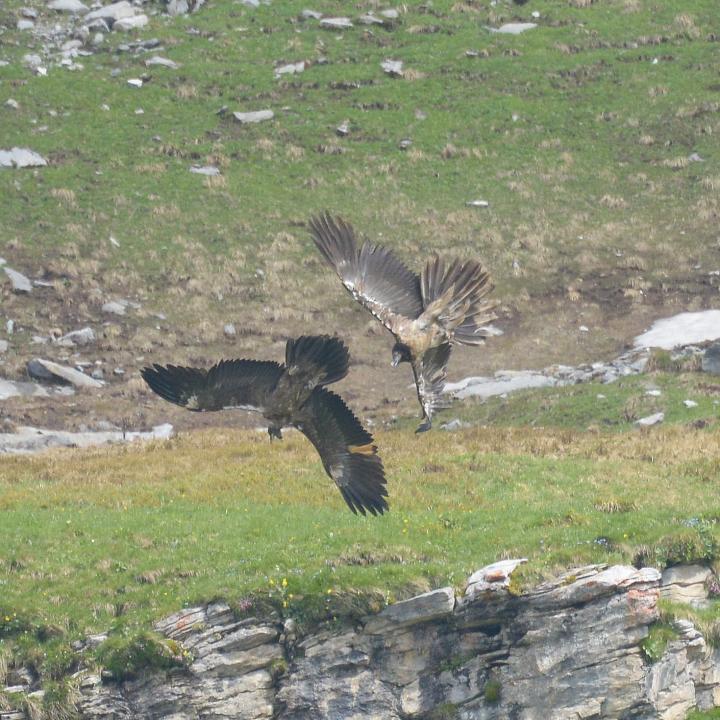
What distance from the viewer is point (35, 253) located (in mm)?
42906

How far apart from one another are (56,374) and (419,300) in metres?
18.0

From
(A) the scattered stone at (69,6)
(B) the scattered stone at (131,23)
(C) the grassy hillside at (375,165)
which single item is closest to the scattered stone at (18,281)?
(C) the grassy hillside at (375,165)

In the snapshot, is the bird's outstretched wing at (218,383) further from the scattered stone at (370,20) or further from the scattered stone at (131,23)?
the scattered stone at (370,20)

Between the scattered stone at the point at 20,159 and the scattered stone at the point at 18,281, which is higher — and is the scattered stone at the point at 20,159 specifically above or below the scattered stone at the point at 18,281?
above

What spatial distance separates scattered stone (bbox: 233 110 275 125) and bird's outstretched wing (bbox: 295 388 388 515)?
33.9m

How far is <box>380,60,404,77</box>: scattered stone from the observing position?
174ft

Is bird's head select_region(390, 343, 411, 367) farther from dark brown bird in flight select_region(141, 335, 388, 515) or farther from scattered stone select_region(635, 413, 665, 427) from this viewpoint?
scattered stone select_region(635, 413, 665, 427)

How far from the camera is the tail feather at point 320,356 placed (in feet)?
54.1

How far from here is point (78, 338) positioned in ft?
127

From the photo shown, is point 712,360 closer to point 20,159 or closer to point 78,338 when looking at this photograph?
point 78,338

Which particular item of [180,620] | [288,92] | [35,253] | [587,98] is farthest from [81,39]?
[180,620]

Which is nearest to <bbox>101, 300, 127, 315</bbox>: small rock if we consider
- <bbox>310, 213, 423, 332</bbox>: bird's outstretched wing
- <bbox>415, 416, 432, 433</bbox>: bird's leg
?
<bbox>310, 213, 423, 332</bbox>: bird's outstretched wing

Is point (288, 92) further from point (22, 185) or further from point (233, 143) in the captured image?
point (22, 185)

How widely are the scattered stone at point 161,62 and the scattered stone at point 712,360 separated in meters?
25.4
